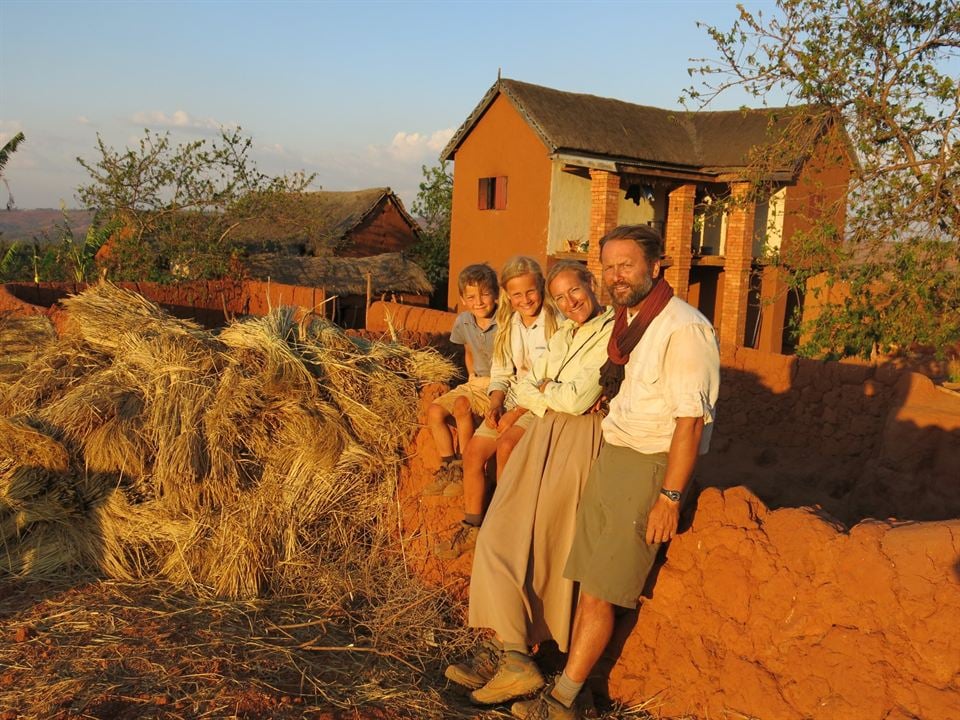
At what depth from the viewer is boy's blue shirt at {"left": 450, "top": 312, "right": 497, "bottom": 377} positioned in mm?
4504

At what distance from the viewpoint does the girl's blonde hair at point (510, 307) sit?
12.4 ft

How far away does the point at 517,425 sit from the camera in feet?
12.0

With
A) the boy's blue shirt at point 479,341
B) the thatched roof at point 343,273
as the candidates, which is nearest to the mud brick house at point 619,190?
the thatched roof at point 343,273

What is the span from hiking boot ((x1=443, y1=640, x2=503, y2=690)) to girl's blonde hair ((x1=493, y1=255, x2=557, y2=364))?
1.40 meters

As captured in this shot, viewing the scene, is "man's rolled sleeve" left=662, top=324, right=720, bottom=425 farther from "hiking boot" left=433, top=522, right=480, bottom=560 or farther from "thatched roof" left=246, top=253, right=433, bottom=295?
"thatched roof" left=246, top=253, right=433, bottom=295

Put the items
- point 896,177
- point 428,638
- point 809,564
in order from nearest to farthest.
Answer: point 809,564 < point 428,638 < point 896,177

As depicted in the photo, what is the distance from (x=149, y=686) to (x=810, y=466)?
478 centimetres

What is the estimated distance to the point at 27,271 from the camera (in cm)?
A: 1777

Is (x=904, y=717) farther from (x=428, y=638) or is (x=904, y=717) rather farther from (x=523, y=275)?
(x=523, y=275)

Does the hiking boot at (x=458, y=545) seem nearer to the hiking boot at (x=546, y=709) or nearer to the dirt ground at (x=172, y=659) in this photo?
the dirt ground at (x=172, y=659)

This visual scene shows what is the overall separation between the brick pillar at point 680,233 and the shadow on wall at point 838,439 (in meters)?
9.75

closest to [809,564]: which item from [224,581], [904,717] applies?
[904,717]

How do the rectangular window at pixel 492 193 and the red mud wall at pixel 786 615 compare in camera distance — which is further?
the rectangular window at pixel 492 193

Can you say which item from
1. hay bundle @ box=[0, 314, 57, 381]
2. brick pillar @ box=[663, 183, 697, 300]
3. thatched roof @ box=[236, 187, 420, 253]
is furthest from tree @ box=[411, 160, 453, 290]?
hay bundle @ box=[0, 314, 57, 381]
